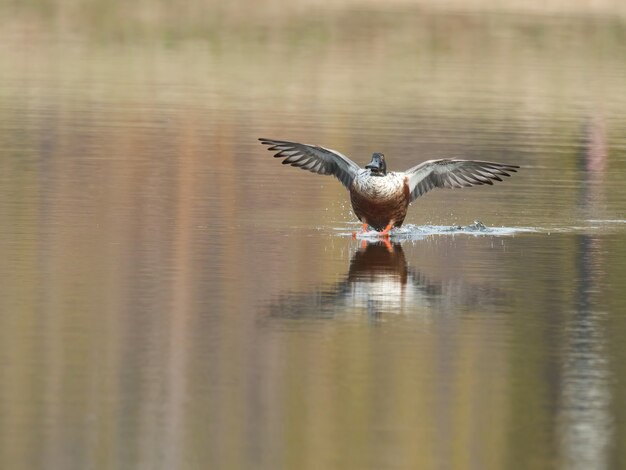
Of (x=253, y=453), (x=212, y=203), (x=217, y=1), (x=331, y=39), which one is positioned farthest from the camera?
(x=217, y=1)

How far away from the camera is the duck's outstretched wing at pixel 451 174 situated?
21609 millimetres

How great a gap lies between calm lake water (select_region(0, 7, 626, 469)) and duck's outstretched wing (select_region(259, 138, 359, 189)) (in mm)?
592

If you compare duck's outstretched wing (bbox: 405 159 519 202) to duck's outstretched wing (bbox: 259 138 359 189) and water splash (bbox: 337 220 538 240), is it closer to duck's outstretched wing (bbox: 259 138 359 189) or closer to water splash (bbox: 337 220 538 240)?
water splash (bbox: 337 220 538 240)

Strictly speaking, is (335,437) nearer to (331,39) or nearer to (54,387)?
(54,387)

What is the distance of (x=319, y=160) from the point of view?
862 inches

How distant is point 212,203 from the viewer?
899 inches

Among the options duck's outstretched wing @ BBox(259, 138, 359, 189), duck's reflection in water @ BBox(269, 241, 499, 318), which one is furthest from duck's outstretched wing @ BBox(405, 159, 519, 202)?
duck's reflection in water @ BBox(269, 241, 499, 318)

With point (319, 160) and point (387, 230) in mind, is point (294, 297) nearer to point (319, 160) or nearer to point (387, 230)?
point (387, 230)

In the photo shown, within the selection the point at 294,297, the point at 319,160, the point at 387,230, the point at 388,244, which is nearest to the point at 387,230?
the point at 387,230

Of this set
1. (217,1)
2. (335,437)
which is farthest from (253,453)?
(217,1)

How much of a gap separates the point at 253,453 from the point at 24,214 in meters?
10.1

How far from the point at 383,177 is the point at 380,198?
0.26m

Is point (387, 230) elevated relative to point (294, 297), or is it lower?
elevated

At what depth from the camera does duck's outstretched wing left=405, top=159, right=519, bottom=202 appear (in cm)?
2161
